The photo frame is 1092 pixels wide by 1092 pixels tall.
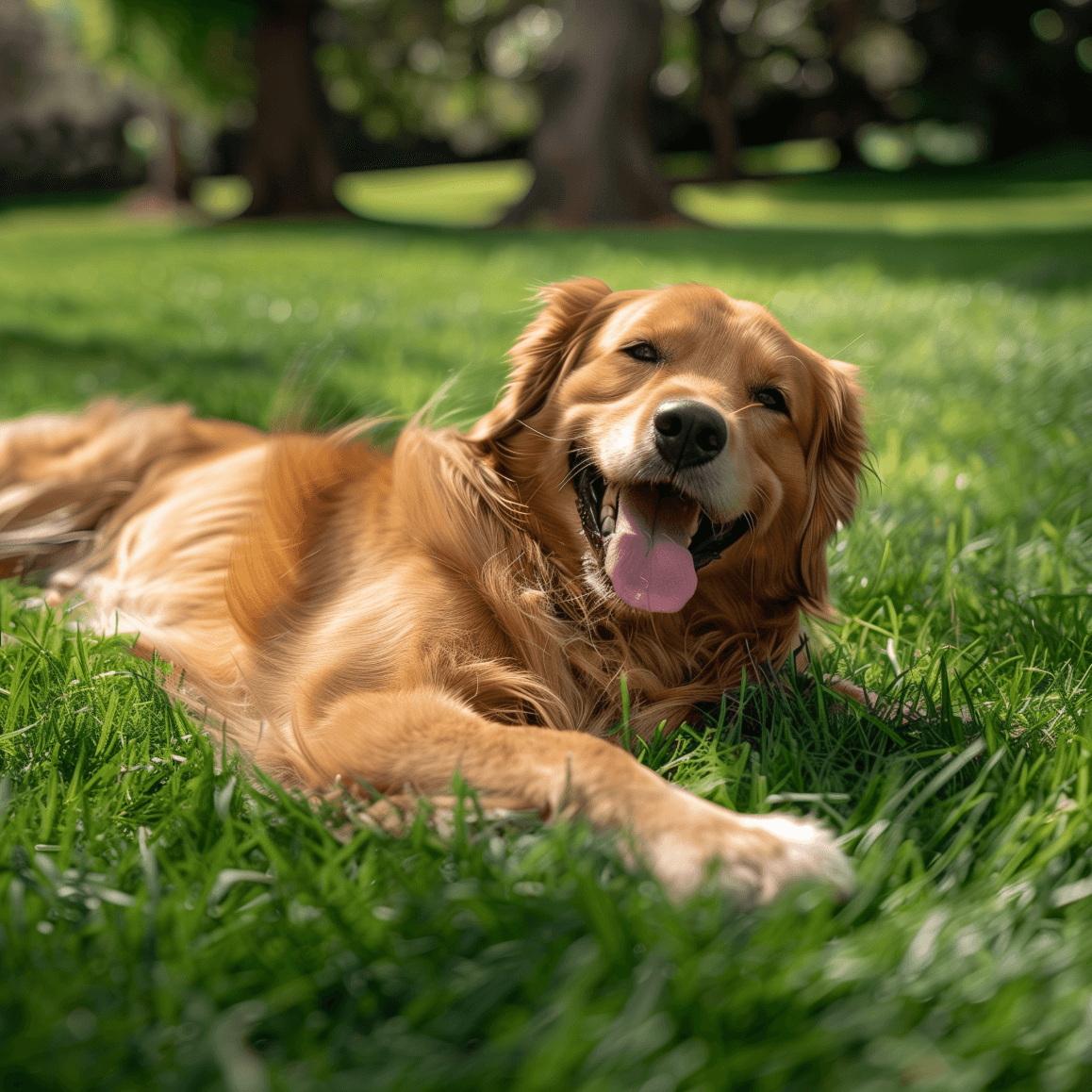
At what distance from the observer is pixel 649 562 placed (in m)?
2.17

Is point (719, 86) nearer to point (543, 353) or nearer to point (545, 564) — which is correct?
point (543, 353)

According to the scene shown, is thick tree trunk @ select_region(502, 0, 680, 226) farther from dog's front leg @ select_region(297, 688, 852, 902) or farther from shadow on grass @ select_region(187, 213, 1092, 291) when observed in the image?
dog's front leg @ select_region(297, 688, 852, 902)

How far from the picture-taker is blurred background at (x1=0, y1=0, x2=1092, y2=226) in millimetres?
16672

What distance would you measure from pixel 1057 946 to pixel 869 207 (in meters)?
24.5

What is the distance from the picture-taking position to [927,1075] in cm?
118

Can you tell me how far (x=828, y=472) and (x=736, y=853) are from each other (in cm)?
116

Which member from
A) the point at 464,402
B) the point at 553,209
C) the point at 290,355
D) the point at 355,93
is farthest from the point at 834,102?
the point at 464,402

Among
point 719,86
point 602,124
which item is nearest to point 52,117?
point 719,86

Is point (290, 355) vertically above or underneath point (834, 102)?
underneath

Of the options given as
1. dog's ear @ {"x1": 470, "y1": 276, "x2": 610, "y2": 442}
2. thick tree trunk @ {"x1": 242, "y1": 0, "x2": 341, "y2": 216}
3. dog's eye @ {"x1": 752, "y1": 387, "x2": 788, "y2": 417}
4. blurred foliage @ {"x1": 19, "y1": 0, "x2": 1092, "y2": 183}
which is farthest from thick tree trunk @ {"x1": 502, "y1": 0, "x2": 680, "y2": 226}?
dog's eye @ {"x1": 752, "y1": 387, "x2": 788, "y2": 417}

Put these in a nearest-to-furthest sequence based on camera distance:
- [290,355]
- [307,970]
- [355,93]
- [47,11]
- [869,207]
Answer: [307,970] < [290,355] < [869,207] < [355,93] < [47,11]

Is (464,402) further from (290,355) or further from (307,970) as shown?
(290,355)

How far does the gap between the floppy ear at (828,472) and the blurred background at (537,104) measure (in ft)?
47.4

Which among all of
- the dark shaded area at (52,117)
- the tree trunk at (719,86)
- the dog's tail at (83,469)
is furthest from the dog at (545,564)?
the dark shaded area at (52,117)
